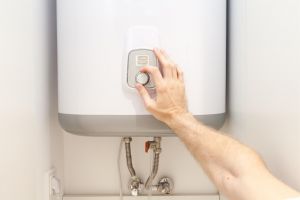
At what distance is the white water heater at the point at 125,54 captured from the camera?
0.99m

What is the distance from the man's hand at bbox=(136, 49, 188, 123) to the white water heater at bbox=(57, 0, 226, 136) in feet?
0.08

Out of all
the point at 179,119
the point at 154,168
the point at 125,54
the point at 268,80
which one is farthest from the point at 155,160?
the point at 268,80

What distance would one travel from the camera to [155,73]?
97 centimetres

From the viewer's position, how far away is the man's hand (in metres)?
0.96

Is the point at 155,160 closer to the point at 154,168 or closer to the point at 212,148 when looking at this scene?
the point at 154,168

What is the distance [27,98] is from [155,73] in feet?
1.16

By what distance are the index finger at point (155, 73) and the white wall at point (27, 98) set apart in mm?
322

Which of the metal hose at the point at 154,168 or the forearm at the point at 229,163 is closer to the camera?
the forearm at the point at 229,163

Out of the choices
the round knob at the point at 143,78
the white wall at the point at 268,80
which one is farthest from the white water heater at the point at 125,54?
the white wall at the point at 268,80

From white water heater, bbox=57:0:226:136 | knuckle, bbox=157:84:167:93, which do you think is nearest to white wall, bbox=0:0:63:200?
white water heater, bbox=57:0:226:136

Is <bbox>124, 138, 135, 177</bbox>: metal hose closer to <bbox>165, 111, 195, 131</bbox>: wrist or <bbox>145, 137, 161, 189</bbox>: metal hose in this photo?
<bbox>145, 137, 161, 189</bbox>: metal hose

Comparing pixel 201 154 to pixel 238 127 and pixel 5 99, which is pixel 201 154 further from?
pixel 5 99

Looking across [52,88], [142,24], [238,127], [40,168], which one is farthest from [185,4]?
[40,168]

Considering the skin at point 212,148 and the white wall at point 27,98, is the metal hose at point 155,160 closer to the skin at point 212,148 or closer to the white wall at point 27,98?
the skin at point 212,148
